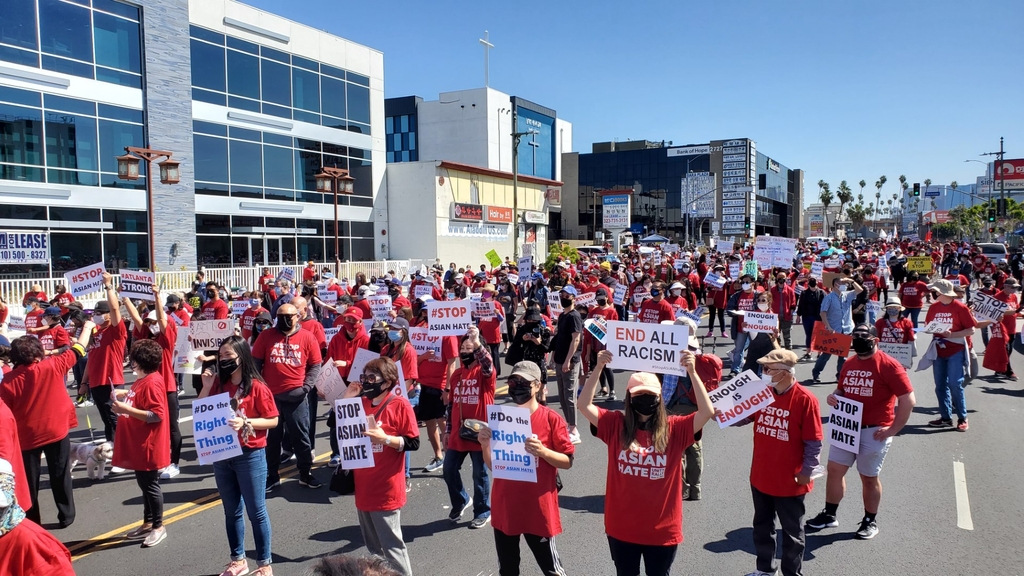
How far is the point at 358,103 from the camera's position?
3522 centimetres

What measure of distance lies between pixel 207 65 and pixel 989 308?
92.1ft

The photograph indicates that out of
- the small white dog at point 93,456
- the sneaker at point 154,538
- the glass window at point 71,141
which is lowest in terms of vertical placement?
the sneaker at point 154,538

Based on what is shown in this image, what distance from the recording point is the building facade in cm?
8538

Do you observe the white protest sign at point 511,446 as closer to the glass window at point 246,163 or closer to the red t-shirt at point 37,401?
the red t-shirt at point 37,401

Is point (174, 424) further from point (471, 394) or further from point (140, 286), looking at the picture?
point (471, 394)

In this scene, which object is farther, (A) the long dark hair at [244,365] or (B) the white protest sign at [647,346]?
(A) the long dark hair at [244,365]

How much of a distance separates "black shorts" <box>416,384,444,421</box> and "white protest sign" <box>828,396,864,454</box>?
161 inches

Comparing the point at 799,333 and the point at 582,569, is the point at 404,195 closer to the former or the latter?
the point at 799,333

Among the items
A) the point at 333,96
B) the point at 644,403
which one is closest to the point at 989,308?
the point at 644,403

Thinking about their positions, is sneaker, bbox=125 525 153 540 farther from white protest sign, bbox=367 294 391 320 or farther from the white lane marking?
the white lane marking

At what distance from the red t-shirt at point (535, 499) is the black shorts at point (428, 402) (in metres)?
3.35

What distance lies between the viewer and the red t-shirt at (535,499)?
4270 millimetres

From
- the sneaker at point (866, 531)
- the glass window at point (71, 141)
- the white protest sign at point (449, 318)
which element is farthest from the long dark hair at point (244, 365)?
the glass window at point (71, 141)

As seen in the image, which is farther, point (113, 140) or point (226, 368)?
point (113, 140)
